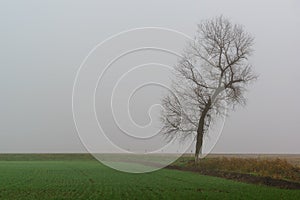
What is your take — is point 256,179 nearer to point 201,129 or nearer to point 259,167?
point 259,167

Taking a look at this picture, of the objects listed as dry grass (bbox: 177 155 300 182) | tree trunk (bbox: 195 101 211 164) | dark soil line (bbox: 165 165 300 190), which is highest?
tree trunk (bbox: 195 101 211 164)

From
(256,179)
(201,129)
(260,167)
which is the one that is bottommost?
(256,179)

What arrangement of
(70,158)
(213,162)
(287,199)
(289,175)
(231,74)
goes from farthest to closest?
(70,158) → (231,74) → (213,162) → (289,175) → (287,199)

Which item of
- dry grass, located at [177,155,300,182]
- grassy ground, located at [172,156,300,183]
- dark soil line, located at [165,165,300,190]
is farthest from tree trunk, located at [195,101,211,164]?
dark soil line, located at [165,165,300,190]

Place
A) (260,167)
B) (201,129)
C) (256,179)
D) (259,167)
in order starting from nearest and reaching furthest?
(256,179) < (260,167) < (259,167) < (201,129)

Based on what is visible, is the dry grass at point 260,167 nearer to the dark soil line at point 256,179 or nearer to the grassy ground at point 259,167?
the grassy ground at point 259,167

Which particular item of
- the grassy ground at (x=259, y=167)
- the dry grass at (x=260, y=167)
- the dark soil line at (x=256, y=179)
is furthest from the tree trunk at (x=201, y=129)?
the dark soil line at (x=256, y=179)

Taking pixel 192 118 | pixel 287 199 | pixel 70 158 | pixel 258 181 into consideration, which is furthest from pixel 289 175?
pixel 70 158

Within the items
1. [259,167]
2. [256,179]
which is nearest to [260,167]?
[259,167]

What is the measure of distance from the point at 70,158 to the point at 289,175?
66.7 m

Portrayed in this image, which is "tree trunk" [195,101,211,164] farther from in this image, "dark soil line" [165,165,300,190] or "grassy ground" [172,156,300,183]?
"dark soil line" [165,165,300,190]

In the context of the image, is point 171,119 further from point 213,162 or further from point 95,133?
point 95,133

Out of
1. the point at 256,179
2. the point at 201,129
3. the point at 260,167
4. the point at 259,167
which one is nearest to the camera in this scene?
the point at 256,179

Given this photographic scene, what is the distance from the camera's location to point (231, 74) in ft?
160
